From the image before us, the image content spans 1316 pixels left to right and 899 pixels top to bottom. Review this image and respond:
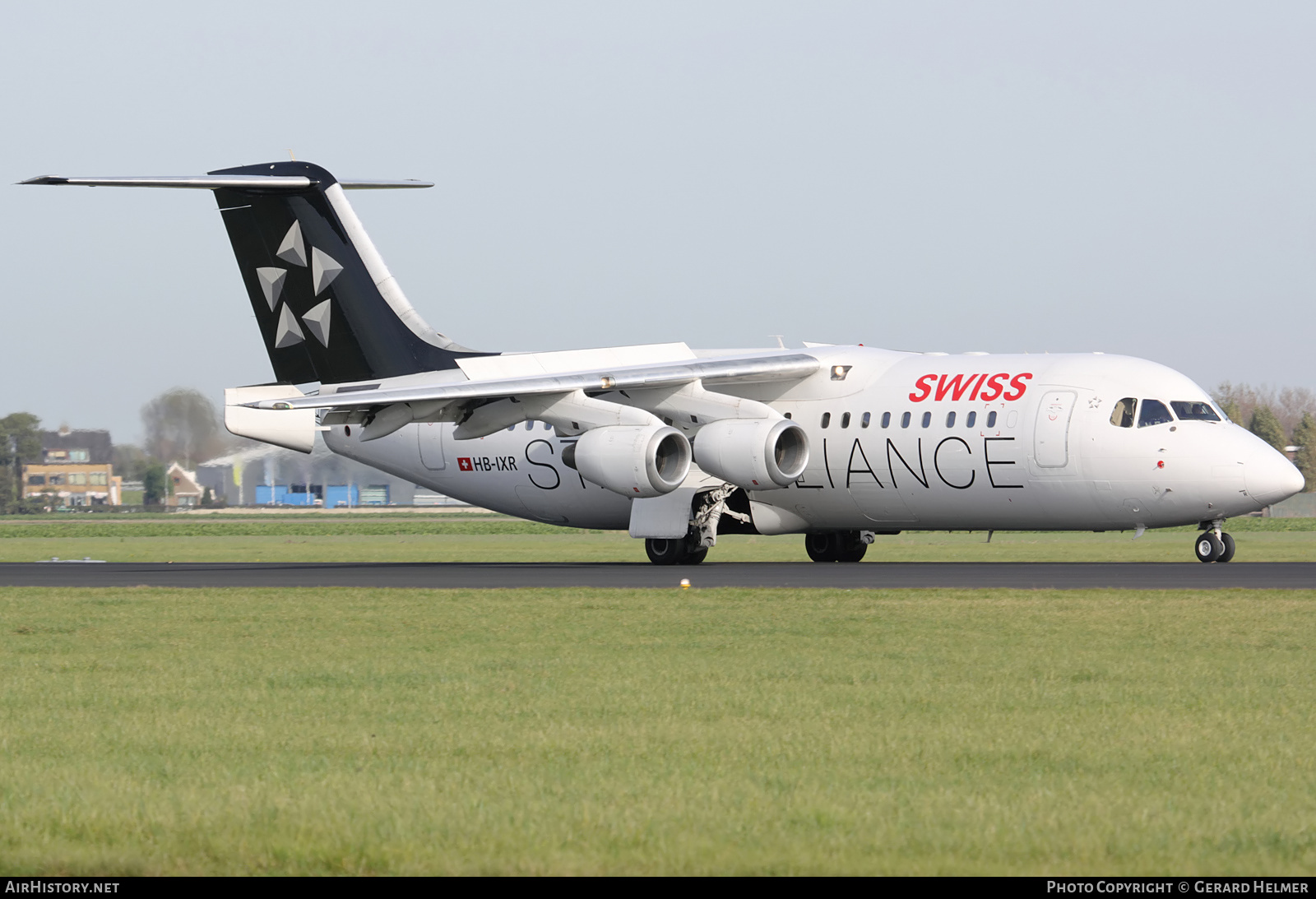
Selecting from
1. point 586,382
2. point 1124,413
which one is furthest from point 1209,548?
point 586,382

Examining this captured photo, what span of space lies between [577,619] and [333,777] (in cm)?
907

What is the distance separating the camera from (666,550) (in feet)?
103

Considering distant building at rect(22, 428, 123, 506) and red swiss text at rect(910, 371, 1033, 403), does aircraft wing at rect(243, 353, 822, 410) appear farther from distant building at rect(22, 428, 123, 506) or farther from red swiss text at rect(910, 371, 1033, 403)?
distant building at rect(22, 428, 123, 506)

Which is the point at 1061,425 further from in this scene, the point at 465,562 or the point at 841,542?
the point at 465,562

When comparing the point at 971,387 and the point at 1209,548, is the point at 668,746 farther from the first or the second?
the point at 1209,548

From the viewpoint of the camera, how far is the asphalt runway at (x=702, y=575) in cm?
2305

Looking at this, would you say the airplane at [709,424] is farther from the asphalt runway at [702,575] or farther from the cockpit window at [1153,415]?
the asphalt runway at [702,575]

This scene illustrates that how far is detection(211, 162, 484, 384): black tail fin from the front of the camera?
3316 centimetres

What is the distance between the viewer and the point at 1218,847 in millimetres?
6594

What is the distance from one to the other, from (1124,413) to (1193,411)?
3.72ft

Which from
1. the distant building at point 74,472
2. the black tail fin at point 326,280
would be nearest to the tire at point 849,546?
the black tail fin at point 326,280

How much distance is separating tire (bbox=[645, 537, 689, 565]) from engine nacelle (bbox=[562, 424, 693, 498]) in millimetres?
1888

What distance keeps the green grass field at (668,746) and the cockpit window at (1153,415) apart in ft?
38.1
